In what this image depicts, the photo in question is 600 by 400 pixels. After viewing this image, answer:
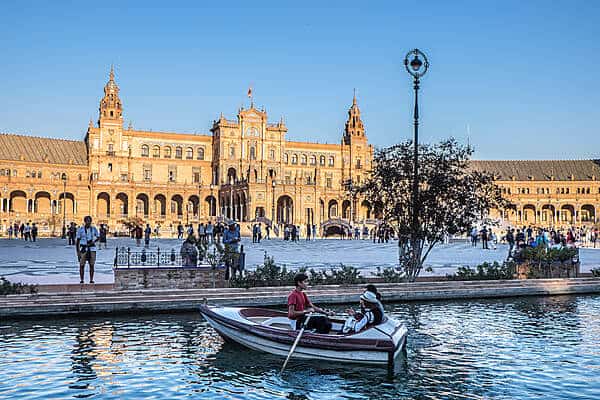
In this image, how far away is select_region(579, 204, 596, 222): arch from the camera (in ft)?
359

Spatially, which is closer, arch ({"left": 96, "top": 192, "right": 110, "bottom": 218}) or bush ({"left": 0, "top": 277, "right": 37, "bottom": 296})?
bush ({"left": 0, "top": 277, "right": 37, "bottom": 296})

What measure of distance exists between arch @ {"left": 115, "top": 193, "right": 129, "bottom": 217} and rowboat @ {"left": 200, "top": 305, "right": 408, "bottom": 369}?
7852 centimetres

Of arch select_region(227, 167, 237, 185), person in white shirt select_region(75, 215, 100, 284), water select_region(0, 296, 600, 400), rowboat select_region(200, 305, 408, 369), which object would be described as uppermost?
arch select_region(227, 167, 237, 185)

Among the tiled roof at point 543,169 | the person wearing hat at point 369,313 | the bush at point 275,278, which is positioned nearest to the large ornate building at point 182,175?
the tiled roof at point 543,169

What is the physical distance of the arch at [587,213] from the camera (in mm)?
109312

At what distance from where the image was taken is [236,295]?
47.6 ft

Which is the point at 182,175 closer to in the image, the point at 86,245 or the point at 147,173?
the point at 147,173

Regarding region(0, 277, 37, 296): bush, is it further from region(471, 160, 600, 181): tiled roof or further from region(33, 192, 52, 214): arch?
region(471, 160, 600, 181): tiled roof

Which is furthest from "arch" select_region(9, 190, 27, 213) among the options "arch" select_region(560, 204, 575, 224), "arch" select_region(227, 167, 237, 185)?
A: "arch" select_region(560, 204, 575, 224)

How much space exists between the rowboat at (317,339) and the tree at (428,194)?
739 cm

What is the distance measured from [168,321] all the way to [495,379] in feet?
21.4

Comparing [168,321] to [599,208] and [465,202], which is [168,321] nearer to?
[465,202]

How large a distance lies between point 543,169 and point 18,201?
280 ft

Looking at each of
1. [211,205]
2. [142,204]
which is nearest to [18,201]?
[142,204]
